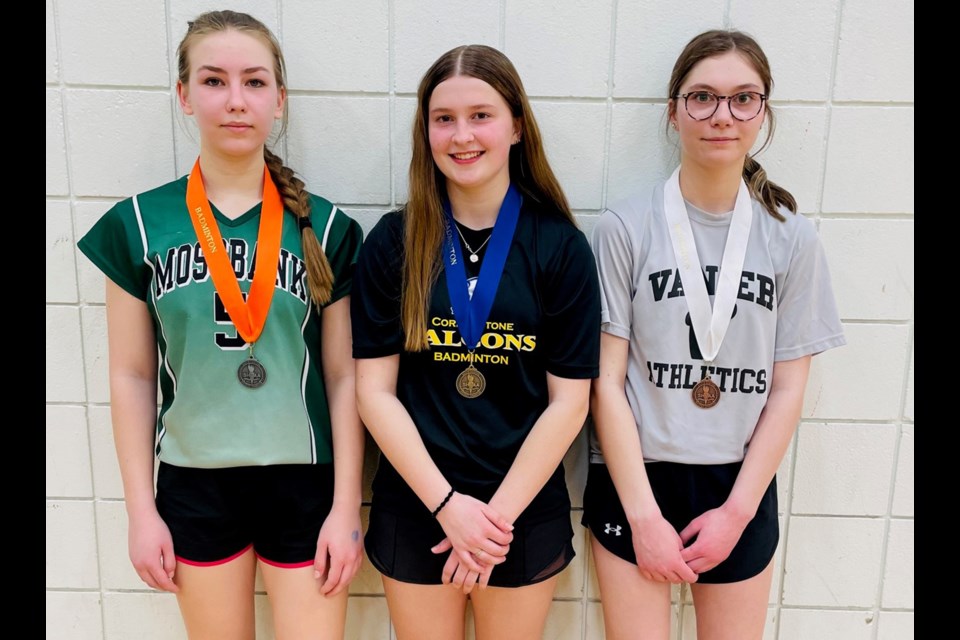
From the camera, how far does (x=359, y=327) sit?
5.05 ft

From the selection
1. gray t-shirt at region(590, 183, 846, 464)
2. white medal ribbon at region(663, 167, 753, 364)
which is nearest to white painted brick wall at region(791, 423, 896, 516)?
gray t-shirt at region(590, 183, 846, 464)

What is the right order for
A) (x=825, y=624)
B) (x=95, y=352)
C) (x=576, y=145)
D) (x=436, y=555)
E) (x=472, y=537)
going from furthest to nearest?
1. (x=825, y=624)
2. (x=95, y=352)
3. (x=576, y=145)
4. (x=436, y=555)
5. (x=472, y=537)

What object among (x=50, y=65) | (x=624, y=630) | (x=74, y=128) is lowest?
(x=624, y=630)

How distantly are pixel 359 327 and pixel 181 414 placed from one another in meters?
0.46

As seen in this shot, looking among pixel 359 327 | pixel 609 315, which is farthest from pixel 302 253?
pixel 609 315

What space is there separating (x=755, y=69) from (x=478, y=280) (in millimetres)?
790

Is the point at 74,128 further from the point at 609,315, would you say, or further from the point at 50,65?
the point at 609,315

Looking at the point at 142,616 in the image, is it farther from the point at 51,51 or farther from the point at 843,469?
the point at 843,469

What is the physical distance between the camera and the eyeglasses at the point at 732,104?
1.52 metres

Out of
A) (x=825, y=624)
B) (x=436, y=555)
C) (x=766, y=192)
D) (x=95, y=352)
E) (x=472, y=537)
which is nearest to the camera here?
(x=472, y=537)

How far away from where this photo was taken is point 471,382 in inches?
60.1

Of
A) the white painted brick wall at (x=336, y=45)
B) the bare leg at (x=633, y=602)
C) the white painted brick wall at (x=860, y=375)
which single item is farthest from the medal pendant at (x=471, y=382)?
the white painted brick wall at (x=860, y=375)

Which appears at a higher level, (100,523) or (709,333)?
(709,333)

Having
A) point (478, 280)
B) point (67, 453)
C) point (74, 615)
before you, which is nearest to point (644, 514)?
point (478, 280)
